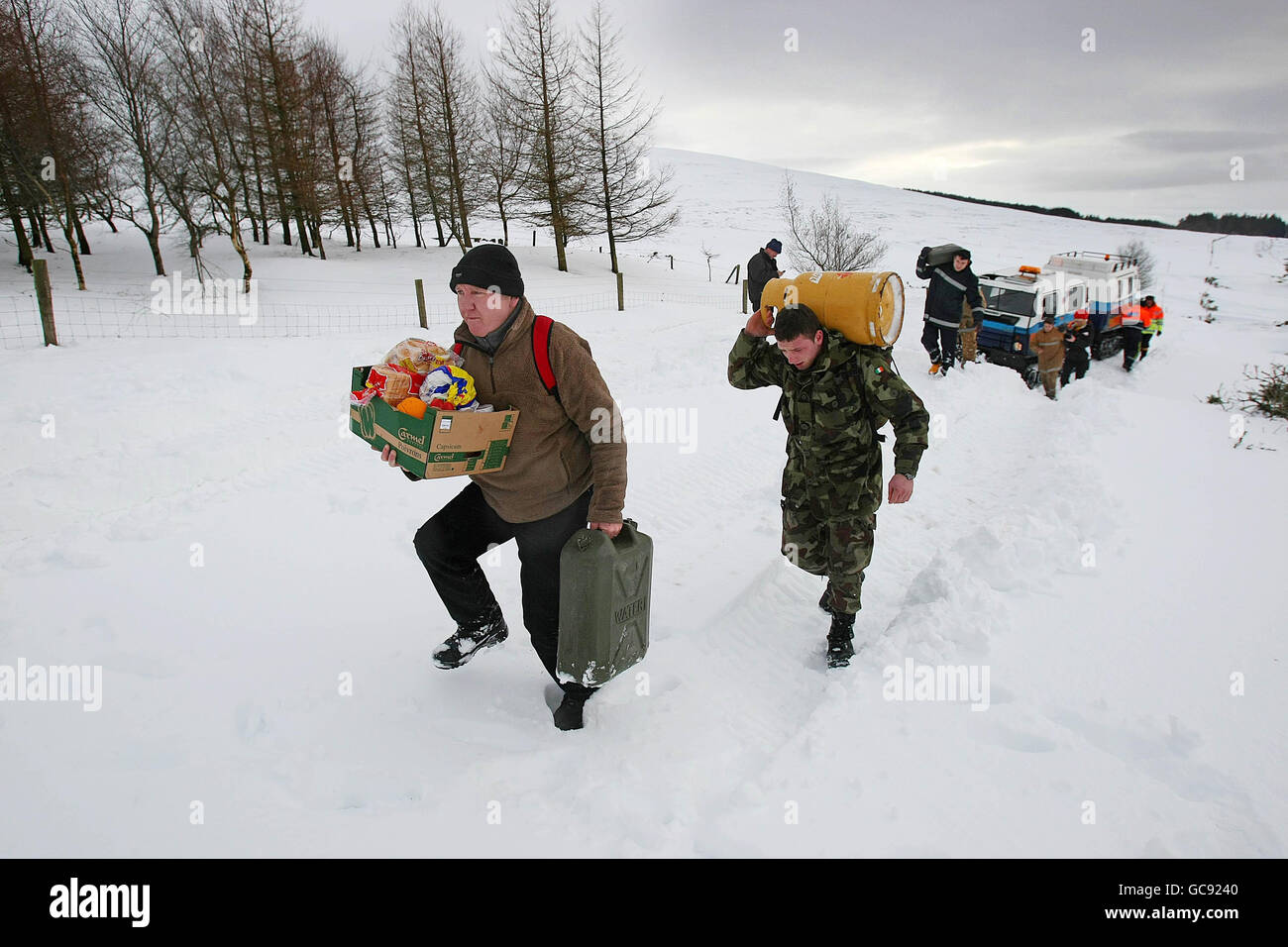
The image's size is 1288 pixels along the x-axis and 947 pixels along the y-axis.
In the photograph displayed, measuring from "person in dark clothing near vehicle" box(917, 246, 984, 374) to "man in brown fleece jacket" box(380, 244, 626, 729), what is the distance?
29.3 feet

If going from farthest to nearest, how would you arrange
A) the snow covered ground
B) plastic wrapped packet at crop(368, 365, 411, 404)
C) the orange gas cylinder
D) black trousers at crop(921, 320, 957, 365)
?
black trousers at crop(921, 320, 957, 365)
the orange gas cylinder
plastic wrapped packet at crop(368, 365, 411, 404)
the snow covered ground

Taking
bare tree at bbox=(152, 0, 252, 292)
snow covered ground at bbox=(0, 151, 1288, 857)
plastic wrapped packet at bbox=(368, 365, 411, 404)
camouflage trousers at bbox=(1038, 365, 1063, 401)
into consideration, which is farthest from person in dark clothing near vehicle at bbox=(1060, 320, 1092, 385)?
bare tree at bbox=(152, 0, 252, 292)

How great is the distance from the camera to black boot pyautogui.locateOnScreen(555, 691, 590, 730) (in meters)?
3.05

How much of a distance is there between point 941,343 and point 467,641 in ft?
30.8

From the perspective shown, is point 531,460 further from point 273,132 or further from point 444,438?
point 273,132

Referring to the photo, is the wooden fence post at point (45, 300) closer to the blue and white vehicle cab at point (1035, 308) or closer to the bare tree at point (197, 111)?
the bare tree at point (197, 111)

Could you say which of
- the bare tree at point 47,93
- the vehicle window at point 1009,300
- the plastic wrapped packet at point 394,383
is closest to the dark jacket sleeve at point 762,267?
the vehicle window at point 1009,300

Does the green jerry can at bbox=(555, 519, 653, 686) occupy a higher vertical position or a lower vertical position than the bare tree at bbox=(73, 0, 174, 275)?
lower

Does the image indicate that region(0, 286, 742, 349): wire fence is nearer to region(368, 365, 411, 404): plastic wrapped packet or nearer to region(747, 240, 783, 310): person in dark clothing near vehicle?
region(747, 240, 783, 310): person in dark clothing near vehicle

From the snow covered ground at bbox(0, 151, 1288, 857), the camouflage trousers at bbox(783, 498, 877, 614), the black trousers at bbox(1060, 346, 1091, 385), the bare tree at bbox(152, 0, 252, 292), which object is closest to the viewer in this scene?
the snow covered ground at bbox(0, 151, 1288, 857)

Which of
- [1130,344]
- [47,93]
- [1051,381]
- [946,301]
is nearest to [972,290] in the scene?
[946,301]

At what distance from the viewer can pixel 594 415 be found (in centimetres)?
280

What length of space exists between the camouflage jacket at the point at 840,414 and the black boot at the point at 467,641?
1790mm
